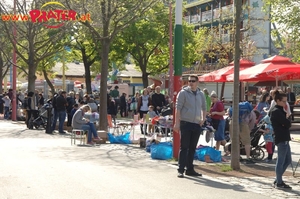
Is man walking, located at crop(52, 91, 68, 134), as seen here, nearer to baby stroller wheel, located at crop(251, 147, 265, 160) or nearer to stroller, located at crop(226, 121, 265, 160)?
stroller, located at crop(226, 121, 265, 160)

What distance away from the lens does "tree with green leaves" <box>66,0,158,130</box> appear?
19.7m

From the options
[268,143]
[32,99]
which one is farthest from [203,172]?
[32,99]

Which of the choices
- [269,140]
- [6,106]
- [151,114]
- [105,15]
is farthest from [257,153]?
[6,106]

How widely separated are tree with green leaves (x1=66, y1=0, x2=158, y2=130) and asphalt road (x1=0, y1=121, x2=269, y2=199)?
4.20 m

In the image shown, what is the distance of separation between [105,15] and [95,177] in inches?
388

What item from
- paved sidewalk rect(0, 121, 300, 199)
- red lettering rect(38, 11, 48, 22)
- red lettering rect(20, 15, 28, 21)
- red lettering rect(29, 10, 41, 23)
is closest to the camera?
paved sidewalk rect(0, 121, 300, 199)

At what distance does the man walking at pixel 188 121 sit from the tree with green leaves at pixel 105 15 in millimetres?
8642

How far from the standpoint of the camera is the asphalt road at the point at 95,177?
923 centimetres

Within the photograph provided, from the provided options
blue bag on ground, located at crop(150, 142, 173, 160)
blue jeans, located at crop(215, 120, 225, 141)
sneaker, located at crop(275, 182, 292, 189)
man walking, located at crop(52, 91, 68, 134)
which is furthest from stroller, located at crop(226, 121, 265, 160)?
man walking, located at crop(52, 91, 68, 134)

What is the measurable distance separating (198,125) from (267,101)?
6.56 meters

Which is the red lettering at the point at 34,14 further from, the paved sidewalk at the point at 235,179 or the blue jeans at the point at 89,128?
the blue jeans at the point at 89,128

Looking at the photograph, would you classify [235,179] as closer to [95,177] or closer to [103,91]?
[95,177]

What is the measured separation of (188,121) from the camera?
Answer: 11.3 m

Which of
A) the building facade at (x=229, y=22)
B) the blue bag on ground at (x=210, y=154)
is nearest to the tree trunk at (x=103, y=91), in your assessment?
the blue bag on ground at (x=210, y=154)
